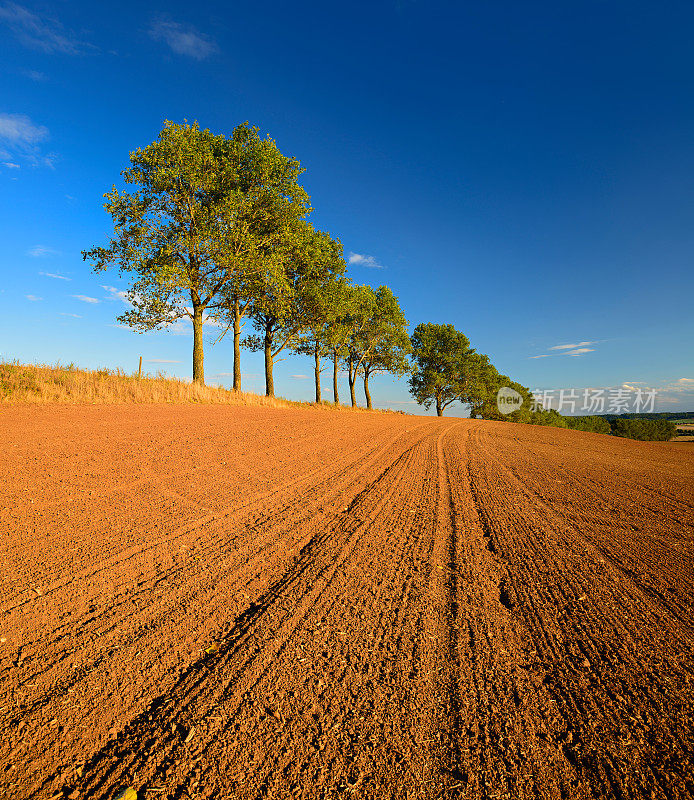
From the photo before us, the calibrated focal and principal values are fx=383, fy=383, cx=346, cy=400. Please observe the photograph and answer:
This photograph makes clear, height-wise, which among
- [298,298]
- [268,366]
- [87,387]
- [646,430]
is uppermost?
[298,298]

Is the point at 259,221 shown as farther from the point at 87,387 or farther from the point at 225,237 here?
the point at 87,387

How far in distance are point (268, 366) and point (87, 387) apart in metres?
13.5

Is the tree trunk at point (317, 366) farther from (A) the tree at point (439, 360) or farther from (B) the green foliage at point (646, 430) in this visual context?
(B) the green foliage at point (646, 430)

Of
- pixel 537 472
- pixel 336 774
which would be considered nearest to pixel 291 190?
pixel 537 472

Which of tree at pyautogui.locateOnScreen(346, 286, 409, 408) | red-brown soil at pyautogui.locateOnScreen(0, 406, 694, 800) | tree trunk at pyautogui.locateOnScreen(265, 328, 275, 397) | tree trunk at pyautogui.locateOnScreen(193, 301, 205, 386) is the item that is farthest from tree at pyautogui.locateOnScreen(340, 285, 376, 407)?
red-brown soil at pyautogui.locateOnScreen(0, 406, 694, 800)

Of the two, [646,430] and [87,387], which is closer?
[87,387]

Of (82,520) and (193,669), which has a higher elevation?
(82,520)

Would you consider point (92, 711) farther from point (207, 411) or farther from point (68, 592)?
point (207, 411)

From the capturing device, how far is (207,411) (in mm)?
13961

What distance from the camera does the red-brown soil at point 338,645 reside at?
169 cm

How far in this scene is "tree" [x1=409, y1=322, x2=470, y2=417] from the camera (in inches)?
1998

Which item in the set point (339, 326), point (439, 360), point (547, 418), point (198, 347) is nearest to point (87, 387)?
point (198, 347)

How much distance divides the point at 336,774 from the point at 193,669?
1.06 m

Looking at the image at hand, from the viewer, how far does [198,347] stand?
1998cm
